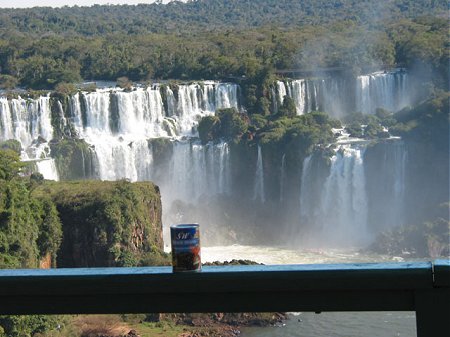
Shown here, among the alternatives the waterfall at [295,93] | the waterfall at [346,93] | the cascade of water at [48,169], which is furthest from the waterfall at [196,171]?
the waterfall at [295,93]

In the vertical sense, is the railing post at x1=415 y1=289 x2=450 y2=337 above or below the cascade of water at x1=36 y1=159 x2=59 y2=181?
above

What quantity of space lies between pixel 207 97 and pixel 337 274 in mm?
37955

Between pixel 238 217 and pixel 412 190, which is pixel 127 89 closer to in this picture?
pixel 238 217

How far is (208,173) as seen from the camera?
37406 mm

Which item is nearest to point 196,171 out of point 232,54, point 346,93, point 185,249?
point 346,93

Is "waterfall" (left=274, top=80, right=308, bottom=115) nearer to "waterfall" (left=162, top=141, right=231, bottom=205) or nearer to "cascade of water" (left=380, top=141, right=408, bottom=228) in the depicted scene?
"waterfall" (left=162, top=141, right=231, bottom=205)

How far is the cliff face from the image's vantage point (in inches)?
970

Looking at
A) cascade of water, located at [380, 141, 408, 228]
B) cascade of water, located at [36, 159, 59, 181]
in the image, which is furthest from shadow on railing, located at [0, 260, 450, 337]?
cascade of water, located at [36, 159, 59, 181]

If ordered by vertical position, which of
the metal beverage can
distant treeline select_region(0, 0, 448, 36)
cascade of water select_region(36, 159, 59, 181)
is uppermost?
distant treeline select_region(0, 0, 448, 36)

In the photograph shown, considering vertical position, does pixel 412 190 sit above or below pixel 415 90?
below

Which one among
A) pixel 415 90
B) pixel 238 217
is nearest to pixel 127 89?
pixel 238 217

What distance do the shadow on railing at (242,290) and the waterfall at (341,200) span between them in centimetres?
3119

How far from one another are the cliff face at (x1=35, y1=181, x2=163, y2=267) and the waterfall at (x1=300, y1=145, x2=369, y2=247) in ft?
30.0

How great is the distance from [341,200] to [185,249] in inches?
1273
